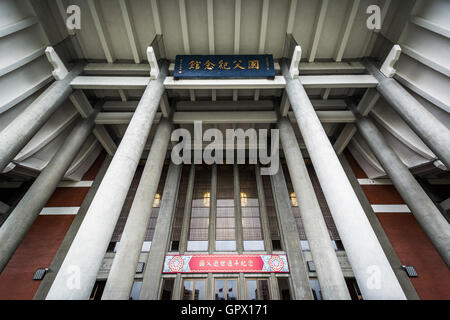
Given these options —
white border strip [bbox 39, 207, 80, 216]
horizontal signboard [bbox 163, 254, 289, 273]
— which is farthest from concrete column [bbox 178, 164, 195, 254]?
white border strip [bbox 39, 207, 80, 216]

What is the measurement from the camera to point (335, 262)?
19.5ft

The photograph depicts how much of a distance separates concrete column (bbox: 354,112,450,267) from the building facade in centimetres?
5

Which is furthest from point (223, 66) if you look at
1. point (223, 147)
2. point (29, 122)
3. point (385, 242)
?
point (385, 242)

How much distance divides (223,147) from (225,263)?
233 inches

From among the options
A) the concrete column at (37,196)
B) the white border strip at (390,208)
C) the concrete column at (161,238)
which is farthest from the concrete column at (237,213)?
the concrete column at (37,196)

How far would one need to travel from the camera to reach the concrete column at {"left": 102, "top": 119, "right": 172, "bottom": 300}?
5.74 metres

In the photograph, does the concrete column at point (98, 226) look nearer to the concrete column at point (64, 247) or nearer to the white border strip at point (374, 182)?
the concrete column at point (64, 247)

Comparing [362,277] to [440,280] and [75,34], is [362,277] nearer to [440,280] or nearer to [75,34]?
[440,280]

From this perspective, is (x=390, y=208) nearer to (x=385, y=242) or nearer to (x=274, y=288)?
(x=385, y=242)

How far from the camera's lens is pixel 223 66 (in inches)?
306

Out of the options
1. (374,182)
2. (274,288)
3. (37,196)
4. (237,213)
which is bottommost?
(274,288)
